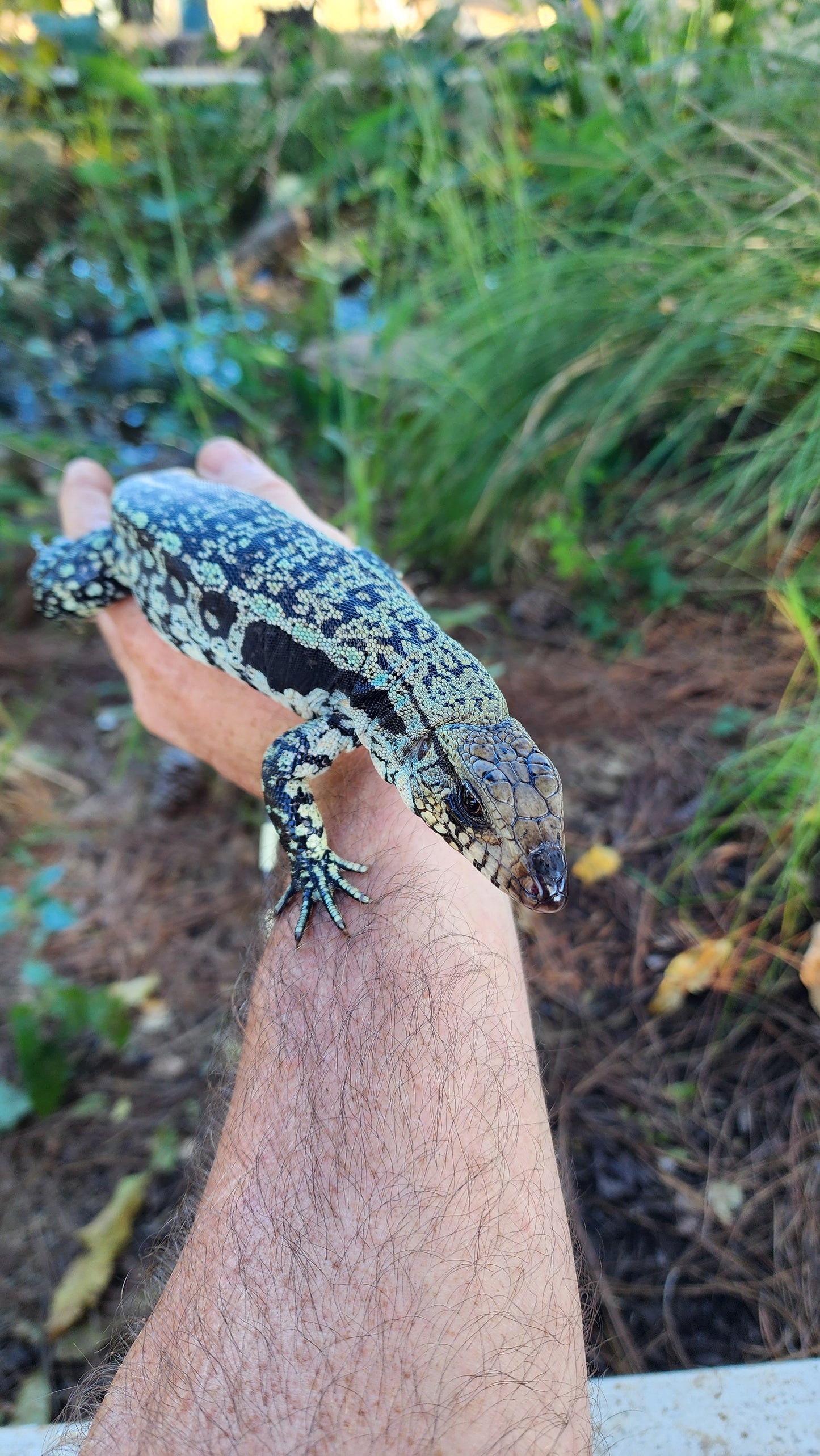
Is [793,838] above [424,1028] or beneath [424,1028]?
above

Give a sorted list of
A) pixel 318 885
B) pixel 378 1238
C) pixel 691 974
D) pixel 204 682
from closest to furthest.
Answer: pixel 378 1238 < pixel 318 885 < pixel 691 974 < pixel 204 682

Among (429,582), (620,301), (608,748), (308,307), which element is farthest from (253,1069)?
(308,307)

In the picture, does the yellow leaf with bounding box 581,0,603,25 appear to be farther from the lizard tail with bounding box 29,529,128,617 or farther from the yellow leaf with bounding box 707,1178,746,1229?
the yellow leaf with bounding box 707,1178,746,1229

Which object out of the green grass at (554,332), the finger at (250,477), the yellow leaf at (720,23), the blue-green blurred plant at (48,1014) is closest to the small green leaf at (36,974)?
the blue-green blurred plant at (48,1014)

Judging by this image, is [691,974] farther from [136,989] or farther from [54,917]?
[54,917]

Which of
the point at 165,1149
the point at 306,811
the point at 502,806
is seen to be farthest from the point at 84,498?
the point at 502,806

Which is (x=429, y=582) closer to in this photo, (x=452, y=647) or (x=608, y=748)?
(x=608, y=748)

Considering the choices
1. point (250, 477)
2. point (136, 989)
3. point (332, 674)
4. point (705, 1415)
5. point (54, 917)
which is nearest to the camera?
point (705, 1415)
